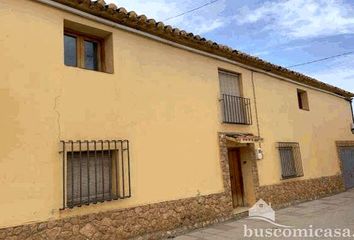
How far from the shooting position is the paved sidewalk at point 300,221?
7.73 meters

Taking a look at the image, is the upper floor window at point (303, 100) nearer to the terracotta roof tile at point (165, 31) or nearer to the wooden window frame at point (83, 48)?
the terracotta roof tile at point (165, 31)

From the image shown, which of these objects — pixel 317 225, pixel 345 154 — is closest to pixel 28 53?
pixel 317 225

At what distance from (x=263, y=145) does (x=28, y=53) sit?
7942mm

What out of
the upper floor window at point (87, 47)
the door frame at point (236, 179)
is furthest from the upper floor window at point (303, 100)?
the upper floor window at point (87, 47)

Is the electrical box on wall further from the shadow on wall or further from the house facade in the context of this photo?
the shadow on wall

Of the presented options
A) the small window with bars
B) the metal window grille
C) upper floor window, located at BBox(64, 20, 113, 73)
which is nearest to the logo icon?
the small window with bars

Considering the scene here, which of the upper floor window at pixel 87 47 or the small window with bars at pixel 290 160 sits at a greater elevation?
the upper floor window at pixel 87 47

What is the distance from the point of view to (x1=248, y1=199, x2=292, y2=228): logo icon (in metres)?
9.76

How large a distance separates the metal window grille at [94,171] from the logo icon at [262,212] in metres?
4.68

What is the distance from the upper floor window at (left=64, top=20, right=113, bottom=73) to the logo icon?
240 inches

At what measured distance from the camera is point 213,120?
9461mm

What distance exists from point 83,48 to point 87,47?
21 centimetres

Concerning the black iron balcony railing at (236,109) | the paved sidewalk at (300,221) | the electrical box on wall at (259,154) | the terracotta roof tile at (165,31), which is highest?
the terracotta roof tile at (165,31)

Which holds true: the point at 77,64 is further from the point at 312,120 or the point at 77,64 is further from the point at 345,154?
the point at 345,154
